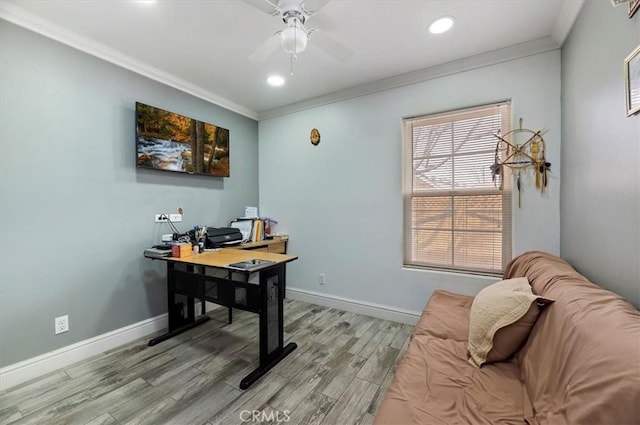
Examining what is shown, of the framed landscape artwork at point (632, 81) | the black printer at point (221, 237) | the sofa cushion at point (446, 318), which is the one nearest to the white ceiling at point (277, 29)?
the framed landscape artwork at point (632, 81)

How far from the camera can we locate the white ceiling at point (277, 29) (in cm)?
182

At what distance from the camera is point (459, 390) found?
117 cm

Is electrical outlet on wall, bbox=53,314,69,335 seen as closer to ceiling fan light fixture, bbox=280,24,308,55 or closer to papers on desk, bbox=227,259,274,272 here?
papers on desk, bbox=227,259,274,272

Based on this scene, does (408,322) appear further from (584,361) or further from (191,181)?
(191,181)

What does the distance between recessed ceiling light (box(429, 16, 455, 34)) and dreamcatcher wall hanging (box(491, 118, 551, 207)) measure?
1011mm

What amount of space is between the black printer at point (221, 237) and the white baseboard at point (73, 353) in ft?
2.96

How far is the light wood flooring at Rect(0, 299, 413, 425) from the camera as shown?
5.15ft

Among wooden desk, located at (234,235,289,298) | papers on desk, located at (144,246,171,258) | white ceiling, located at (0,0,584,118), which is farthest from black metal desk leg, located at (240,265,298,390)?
white ceiling, located at (0,0,584,118)

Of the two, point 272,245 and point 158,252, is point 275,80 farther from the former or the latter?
point 158,252

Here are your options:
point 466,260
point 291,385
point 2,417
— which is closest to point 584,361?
point 291,385

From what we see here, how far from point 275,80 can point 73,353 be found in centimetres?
308

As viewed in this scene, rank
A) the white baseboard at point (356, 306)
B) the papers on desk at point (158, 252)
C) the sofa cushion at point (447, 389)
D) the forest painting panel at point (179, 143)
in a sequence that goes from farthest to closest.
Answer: the white baseboard at point (356, 306) < the forest painting panel at point (179, 143) < the papers on desk at point (158, 252) < the sofa cushion at point (447, 389)

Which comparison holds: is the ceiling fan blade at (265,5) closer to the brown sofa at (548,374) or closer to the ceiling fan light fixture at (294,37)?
the ceiling fan light fixture at (294,37)

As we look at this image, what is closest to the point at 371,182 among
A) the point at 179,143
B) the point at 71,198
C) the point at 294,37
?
the point at 294,37
